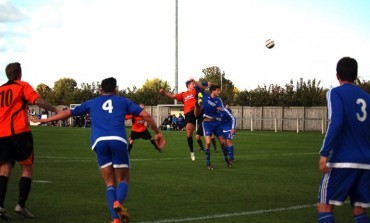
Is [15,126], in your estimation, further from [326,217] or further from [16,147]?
[326,217]

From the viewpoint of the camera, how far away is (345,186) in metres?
6.48

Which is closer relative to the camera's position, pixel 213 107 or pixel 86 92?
pixel 213 107

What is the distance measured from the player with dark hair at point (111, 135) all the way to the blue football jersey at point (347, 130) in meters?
2.81

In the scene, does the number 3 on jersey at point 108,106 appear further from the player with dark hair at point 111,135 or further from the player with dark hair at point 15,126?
the player with dark hair at point 15,126

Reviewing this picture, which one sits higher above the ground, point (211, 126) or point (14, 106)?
point (14, 106)

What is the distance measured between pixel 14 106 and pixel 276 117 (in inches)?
2130

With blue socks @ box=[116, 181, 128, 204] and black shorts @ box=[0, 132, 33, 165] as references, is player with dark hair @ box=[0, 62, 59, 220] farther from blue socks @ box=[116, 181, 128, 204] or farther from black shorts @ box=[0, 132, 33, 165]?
blue socks @ box=[116, 181, 128, 204]

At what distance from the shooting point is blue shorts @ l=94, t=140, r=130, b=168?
8.28 meters

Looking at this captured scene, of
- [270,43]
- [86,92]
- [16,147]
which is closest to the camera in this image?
[16,147]

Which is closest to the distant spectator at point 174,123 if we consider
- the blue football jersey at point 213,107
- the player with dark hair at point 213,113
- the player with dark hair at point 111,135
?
the player with dark hair at point 213,113

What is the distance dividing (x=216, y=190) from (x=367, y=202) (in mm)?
5805

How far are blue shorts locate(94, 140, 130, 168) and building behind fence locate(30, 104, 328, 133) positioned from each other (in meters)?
47.5

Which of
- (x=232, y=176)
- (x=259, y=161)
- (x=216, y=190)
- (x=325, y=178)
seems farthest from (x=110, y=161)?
(x=259, y=161)

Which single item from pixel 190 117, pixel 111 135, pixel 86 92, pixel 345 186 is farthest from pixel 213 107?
pixel 86 92
